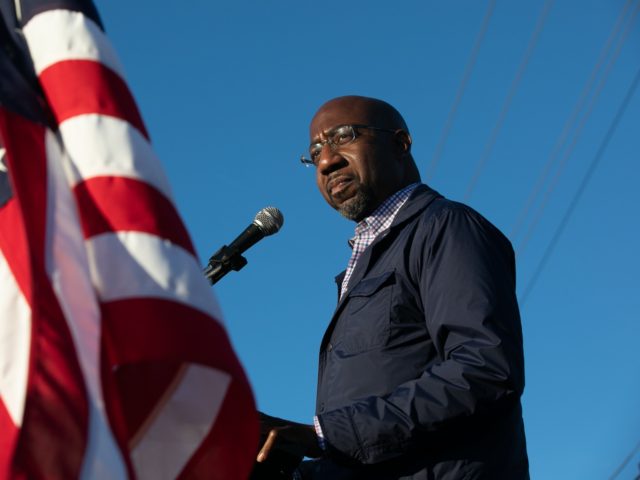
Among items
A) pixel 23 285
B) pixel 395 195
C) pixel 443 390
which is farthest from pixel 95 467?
pixel 395 195

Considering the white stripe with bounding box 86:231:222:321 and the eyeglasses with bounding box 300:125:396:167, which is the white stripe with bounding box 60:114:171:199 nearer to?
the white stripe with bounding box 86:231:222:321

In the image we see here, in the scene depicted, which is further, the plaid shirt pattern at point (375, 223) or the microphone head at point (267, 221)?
the microphone head at point (267, 221)

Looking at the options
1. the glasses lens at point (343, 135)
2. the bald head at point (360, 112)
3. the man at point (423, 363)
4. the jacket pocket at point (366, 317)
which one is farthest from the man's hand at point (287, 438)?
the bald head at point (360, 112)

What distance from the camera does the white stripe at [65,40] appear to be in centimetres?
201

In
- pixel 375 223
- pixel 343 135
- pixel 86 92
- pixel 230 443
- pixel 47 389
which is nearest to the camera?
pixel 47 389

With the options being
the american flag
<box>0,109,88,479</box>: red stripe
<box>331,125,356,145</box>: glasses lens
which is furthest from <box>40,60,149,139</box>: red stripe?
<box>331,125,356,145</box>: glasses lens

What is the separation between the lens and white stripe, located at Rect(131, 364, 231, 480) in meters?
1.76

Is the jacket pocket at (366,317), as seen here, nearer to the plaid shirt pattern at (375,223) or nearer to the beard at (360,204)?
the plaid shirt pattern at (375,223)

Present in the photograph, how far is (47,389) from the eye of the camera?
157 cm

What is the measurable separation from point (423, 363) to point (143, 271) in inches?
47.3

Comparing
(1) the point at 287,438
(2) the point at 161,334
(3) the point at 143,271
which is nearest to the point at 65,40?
(3) the point at 143,271

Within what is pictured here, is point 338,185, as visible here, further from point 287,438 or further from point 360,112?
point 287,438

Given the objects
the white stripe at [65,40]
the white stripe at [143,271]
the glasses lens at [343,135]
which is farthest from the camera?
the glasses lens at [343,135]

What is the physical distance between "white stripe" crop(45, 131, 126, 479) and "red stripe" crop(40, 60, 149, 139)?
0.14 m
